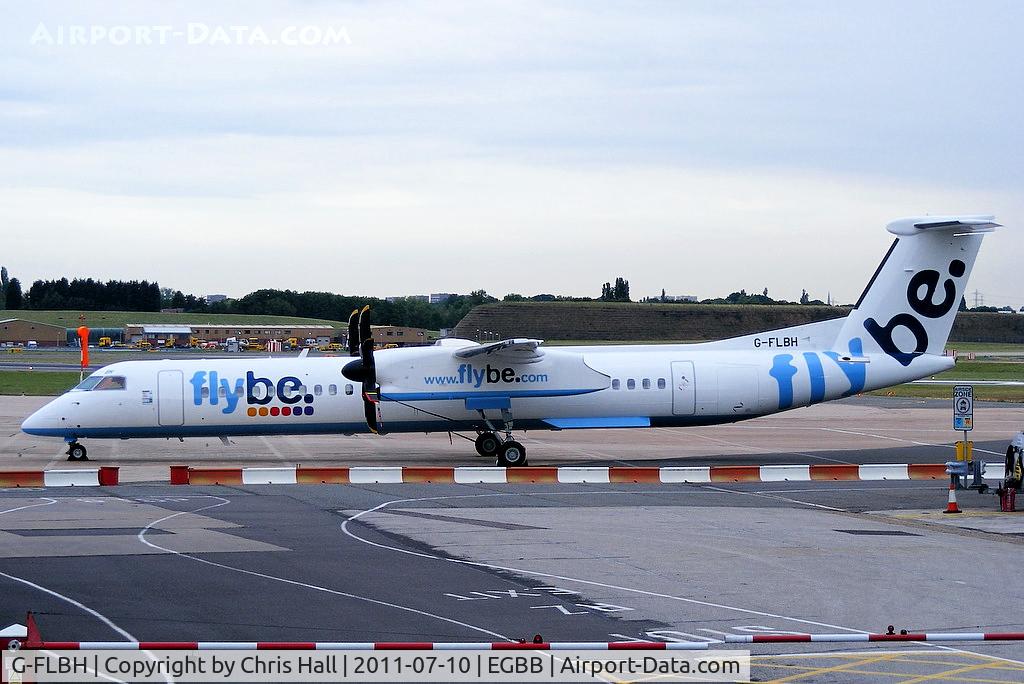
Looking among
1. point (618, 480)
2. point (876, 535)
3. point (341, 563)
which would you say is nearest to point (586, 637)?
point (341, 563)

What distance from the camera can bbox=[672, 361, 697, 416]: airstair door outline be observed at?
30250mm

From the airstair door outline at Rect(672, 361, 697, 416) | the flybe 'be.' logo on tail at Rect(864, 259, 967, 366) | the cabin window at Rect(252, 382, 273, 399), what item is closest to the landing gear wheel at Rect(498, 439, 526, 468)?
the airstair door outline at Rect(672, 361, 697, 416)

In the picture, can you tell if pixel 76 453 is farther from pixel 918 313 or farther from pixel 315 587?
pixel 918 313

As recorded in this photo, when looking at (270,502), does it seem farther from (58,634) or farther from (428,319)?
(428,319)

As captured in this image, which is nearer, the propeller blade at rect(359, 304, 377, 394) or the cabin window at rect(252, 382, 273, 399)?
the propeller blade at rect(359, 304, 377, 394)

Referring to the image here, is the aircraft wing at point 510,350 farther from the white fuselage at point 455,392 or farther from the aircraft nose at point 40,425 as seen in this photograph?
the aircraft nose at point 40,425

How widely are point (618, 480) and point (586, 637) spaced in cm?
1124

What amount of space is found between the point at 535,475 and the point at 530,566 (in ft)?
20.7

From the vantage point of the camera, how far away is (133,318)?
124 metres

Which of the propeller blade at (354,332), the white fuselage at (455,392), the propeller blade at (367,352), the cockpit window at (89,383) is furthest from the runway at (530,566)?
the propeller blade at (354,332)

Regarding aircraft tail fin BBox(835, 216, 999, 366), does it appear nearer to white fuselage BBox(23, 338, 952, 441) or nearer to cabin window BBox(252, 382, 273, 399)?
white fuselage BBox(23, 338, 952, 441)

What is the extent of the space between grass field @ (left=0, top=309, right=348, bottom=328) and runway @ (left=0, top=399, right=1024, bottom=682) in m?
96.4

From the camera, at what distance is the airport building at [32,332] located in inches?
4914

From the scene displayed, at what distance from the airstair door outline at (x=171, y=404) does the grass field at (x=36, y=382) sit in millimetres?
27871
